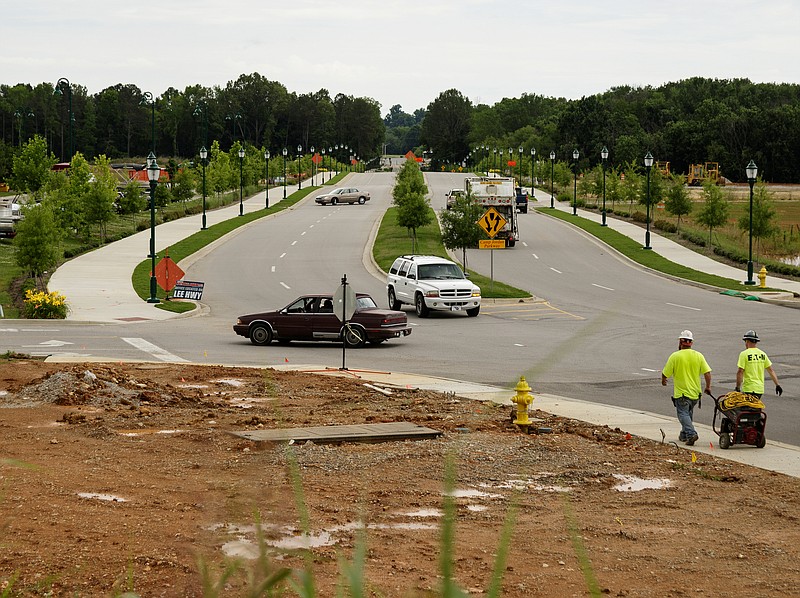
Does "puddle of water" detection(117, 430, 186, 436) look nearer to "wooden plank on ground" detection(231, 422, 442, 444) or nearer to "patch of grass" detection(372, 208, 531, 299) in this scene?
"wooden plank on ground" detection(231, 422, 442, 444)

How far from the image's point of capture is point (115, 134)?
19075 cm

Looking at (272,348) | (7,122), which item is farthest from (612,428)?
(7,122)

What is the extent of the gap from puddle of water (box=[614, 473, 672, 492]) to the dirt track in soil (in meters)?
0.09

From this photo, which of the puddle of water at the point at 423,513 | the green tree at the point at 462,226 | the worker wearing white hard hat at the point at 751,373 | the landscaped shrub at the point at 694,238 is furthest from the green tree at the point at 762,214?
the puddle of water at the point at 423,513

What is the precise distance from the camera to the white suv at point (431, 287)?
35375 mm

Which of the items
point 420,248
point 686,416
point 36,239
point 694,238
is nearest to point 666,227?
point 694,238

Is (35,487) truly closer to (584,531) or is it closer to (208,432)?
(208,432)

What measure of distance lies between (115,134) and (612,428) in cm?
18490

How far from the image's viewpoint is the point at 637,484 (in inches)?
497

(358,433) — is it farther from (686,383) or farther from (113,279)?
(113,279)

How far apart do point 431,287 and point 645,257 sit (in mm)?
22576

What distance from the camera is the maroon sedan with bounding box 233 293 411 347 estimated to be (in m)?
28.4

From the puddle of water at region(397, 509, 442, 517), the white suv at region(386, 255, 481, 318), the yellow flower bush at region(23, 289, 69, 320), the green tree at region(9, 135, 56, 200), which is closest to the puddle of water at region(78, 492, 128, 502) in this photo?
the puddle of water at region(397, 509, 442, 517)

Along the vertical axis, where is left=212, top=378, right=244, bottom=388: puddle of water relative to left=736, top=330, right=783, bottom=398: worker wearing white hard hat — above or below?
below
